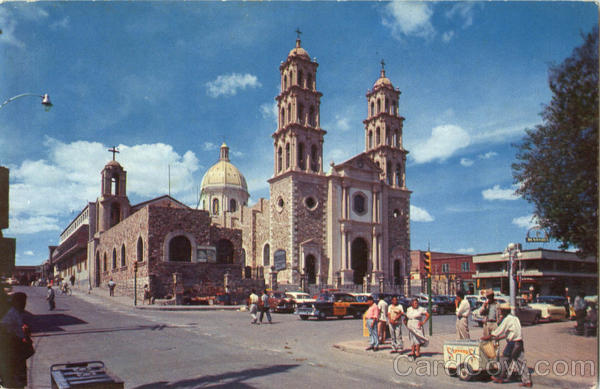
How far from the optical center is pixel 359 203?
5147 cm

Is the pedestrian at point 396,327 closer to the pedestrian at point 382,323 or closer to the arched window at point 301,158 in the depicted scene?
the pedestrian at point 382,323

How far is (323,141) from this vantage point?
50000mm

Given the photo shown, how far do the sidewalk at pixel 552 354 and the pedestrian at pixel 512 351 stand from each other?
18.8 inches

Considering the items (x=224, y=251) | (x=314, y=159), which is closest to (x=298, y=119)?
(x=314, y=159)

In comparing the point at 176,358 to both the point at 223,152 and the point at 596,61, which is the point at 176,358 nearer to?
the point at 596,61

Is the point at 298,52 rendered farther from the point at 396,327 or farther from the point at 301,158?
the point at 396,327

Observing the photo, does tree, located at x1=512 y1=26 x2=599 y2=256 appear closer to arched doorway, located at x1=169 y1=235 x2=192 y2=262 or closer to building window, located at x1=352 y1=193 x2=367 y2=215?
arched doorway, located at x1=169 y1=235 x2=192 y2=262

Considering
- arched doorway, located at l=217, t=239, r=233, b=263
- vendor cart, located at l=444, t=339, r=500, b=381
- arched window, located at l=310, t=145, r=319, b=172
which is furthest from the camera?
arched window, located at l=310, t=145, r=319, b=172

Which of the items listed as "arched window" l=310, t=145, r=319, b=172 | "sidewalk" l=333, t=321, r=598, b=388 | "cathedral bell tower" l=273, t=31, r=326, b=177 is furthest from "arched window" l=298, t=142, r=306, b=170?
"sidewalk" l=333, t=321, r=598, b=388

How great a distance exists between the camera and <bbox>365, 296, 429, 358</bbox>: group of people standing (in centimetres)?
1362

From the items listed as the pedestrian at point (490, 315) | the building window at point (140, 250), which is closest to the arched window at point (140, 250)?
the building window at point (140, 250)

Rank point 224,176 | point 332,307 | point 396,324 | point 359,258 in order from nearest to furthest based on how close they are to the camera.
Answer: point 396,324 < point 332,307 < point 359,258 < point 224,176

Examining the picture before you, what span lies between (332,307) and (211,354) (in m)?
14.8

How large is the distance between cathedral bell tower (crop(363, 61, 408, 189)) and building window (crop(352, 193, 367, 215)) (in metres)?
4.08
